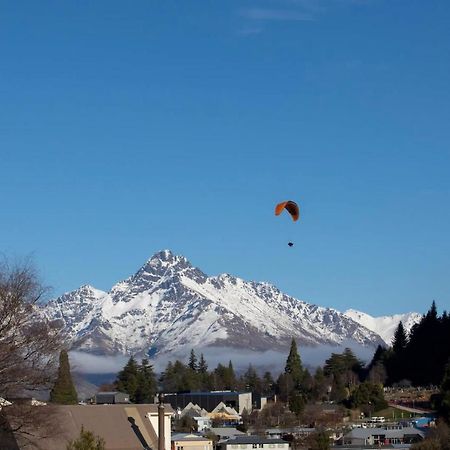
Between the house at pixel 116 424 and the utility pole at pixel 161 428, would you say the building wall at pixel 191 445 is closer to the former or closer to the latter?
the house at pixel 116 424

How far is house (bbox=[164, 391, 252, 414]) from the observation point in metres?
161

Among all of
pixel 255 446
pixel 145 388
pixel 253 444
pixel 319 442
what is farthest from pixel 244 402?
pixel 319 442

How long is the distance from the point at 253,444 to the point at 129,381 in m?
50.1

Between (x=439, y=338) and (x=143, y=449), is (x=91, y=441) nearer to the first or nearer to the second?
(x=143, y=449)

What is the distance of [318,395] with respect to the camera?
494 ft

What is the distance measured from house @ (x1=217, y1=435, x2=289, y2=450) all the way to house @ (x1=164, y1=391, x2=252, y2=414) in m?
61.4

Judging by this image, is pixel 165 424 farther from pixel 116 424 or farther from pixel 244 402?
pixel 244 402

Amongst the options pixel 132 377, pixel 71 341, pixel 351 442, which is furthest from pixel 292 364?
pixel 71 341

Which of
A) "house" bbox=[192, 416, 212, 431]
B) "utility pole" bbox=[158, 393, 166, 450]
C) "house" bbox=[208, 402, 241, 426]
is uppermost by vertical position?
"house" bbox=[208, 402, 241, 426]

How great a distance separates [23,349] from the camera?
43656mm

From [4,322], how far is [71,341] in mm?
4574

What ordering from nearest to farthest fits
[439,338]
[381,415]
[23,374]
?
[23,374] < [381,415] < [439,338]

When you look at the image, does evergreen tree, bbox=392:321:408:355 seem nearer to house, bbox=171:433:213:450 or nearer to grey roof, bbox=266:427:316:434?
grey roof, bbox=266:427:316:434

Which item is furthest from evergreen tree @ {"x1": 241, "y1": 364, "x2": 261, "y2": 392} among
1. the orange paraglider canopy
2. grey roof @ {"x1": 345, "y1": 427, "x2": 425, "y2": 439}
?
the orange paraglider canopy
